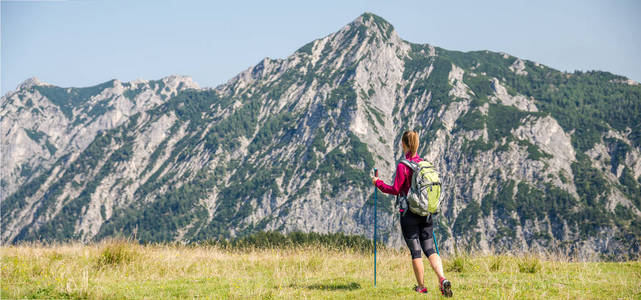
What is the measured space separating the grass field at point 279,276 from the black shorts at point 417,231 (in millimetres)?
1034

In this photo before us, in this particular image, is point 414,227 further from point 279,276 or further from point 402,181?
point 279,276

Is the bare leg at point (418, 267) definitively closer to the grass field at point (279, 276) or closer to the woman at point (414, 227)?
the woman at point (414, 227)

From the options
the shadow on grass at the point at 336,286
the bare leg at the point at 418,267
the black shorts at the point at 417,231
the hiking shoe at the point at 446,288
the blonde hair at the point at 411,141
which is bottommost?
the shadow on grass at the point at 336,286

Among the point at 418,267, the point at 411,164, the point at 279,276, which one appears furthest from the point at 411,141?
the point at 279,276

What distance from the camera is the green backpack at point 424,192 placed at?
10.1m

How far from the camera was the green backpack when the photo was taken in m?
10.1

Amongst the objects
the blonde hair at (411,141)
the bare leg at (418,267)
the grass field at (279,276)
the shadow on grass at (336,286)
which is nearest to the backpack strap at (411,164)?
the blonde hair at (411,141)

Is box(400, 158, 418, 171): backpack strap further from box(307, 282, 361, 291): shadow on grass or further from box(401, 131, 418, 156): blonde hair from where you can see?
box(307, 282, 361, 291): shadow on grass

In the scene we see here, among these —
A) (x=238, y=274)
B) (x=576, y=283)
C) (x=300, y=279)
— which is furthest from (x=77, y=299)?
(x=576, y=283)

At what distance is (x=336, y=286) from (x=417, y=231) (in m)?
2.98

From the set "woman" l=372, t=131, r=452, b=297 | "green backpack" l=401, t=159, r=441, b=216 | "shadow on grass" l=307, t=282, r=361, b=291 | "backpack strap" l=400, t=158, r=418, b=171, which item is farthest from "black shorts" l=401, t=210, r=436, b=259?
"shadow on grass" l=307, t=282, r=361, b=291

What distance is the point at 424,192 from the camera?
10086mm

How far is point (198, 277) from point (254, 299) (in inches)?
151

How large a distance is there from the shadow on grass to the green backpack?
10.0 feet
